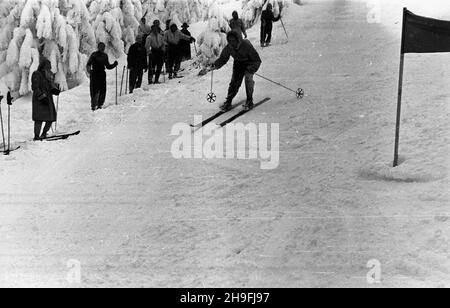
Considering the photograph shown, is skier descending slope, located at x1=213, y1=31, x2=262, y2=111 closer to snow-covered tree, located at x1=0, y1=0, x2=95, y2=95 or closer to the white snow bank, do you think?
the white snow bank

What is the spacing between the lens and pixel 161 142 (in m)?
10.9

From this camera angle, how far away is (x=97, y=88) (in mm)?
14367

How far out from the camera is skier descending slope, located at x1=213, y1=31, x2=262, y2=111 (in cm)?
1228

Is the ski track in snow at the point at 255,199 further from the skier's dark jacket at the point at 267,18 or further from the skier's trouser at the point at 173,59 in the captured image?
the skier's dark jacket at the point at 267,18

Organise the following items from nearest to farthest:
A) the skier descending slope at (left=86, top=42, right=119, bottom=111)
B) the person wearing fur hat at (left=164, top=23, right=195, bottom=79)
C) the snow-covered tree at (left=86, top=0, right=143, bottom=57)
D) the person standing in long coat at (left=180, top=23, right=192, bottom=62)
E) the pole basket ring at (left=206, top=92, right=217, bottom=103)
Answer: the pole basket ring at (left=206, top=92, right=217, bottom=103), the skier descending slope at (left=86, top=42, right=119, bottom=111), the person wearing fur hat at (left=164, top=23, right=195, bottom=79), the person standing in long coat at (left=180, top=23, right=192, bottom=62), the snow-covered tree at (left=86, top=0, right=143, bottom=57)

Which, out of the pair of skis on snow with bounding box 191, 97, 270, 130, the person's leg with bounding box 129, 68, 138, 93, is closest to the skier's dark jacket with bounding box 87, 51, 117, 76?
the person's leg with bounding box 129, 68, 138, 93

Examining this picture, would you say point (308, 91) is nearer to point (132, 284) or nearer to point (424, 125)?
point (424, 125)

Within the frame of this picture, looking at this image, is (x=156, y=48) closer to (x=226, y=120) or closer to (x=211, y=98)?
(x=211, y=98)

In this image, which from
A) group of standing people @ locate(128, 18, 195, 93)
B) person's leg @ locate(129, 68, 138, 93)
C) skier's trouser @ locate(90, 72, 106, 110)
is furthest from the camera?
person's leg @ locate(129, 68, 138, 93)

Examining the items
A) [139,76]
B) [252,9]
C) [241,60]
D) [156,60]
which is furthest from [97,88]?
[252,9]

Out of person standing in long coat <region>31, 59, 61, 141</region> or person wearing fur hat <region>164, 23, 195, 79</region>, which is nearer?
person standing in long coat <region>31, 59, 61, 141</region>

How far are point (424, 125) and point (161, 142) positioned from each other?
4.57 m

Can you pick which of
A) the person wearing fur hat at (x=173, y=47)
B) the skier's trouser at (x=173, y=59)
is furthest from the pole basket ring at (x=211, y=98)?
the skier's trouser at (x=173, y=59)
